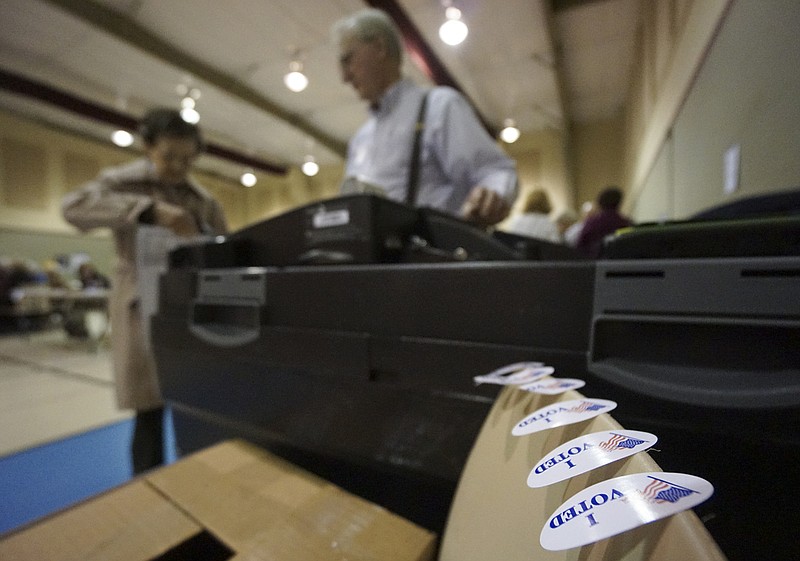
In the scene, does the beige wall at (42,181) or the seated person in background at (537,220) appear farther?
the beige wall at (42,181)

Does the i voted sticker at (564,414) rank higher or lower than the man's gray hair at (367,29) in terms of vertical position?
lower

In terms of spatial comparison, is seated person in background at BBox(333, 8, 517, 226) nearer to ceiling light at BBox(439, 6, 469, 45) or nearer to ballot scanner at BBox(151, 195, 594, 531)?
ballot scanner at BBox(151, 195, 594, 531)

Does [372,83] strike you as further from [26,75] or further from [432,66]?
[26,75]

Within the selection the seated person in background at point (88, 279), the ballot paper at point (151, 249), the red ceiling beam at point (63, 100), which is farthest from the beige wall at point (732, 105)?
the seated person in background at point (88, 279)

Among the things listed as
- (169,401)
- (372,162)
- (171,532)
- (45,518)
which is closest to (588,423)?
(171,532)

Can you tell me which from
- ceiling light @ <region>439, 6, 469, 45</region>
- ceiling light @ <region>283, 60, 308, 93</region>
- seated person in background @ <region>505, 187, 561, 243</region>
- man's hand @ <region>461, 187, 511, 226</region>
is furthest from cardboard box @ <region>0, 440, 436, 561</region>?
ceiling light @ <region>283, 60, 308, 93</region>

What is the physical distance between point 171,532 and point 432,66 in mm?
3847

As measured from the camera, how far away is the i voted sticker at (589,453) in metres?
0.16

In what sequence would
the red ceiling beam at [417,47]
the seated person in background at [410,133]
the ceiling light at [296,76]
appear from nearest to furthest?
the seated person in background at [410,133] < the red ceiling beam at [417,47] < the ceiling light at [296,76]

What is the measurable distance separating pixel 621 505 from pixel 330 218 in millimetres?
521

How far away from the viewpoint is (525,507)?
22 centimetres

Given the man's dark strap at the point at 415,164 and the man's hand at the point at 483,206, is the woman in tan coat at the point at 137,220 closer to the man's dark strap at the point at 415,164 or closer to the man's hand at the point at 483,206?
the man's dark strap at the point at 415,164

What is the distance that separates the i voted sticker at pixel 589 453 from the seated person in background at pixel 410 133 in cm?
77

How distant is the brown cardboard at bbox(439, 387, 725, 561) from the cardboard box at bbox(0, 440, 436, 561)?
0.32ft
